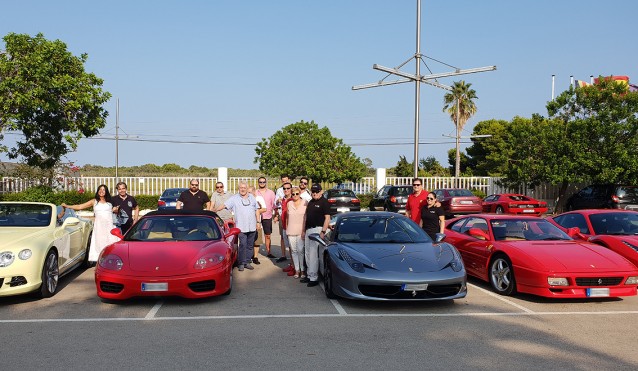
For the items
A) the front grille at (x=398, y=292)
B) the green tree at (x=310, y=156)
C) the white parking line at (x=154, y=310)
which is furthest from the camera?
the green tree at (x=310, y=156)

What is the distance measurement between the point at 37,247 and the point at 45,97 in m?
13.1

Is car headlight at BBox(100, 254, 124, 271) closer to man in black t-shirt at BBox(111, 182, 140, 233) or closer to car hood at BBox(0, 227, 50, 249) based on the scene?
car hood at BBox(0, 227, 50, 249)

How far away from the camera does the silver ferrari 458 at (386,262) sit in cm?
697

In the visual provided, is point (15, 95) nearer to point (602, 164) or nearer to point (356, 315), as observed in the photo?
point (356, 315)

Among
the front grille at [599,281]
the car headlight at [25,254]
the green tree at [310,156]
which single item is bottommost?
the front grille at [599,281]

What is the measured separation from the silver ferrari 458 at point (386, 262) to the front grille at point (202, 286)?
1.61 meters

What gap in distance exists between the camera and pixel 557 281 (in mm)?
7348

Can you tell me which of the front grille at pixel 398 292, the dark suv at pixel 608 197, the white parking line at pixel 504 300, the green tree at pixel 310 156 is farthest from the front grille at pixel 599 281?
the green tree at pixel 310 156

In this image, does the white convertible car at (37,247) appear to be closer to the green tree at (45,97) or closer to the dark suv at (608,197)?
the green tree at (45,97)

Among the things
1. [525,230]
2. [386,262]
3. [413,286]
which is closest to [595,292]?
[525,230]

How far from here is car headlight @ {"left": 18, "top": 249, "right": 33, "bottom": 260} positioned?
7.38 meters

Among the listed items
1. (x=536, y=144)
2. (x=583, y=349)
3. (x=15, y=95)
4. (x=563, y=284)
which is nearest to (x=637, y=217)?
(x=563, y=284)

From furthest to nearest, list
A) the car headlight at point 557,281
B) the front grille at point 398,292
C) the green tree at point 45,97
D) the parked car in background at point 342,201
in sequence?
the parked car in background at point 342,201 < the green tree at point 45,97 < the car headlight at point 557,281 < the front grille at point 398,292

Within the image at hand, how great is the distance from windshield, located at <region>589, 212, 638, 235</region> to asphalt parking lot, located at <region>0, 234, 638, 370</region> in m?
1.94
